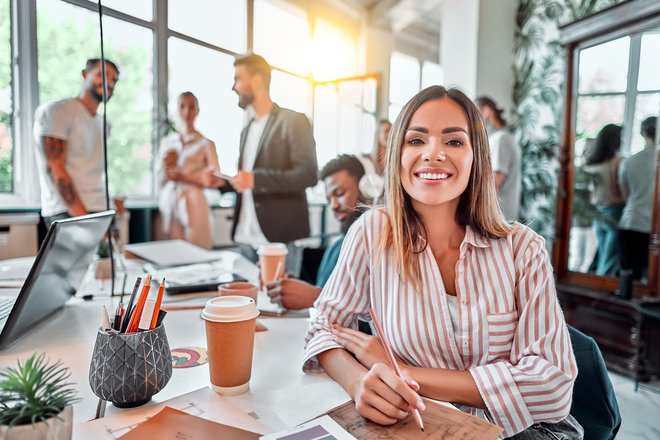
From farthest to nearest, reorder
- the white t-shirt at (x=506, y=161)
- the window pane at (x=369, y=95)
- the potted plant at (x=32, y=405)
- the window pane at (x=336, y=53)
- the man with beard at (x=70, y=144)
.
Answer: the window pane at (x=369, y=95), the window pane at (x=336, y=53), the white t-shirt at (x=506, y=161), the man with beard at (x=70, y=144), the potted plant at (x=32, y=405)

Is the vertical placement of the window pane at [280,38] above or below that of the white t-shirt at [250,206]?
above

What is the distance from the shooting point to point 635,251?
8.16 feet

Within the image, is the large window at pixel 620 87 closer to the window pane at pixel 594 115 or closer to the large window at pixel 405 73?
the window pane at pixel 594 115

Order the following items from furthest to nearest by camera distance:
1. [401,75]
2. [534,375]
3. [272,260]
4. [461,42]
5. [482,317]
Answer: [401,75]
[461,42]
[272,260]
[482,317]
[534,375]

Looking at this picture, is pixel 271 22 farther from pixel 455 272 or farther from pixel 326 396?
pixel 326 396

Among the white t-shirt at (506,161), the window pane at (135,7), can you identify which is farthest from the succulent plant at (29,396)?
the white t-shirt at (506,161)

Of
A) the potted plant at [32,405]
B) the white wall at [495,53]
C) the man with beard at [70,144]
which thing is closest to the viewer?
the potted plant at [32,405]

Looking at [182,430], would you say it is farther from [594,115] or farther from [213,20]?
[594,115]

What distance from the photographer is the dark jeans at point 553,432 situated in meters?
0.84

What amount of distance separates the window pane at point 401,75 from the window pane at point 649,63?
4143 mm

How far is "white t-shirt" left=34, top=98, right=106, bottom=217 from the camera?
1338 millimetres

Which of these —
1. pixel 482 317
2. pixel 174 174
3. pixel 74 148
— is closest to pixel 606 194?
pixel 482 317

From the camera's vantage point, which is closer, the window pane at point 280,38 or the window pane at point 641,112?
the window pane at point 641,112

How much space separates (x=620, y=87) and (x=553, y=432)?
91.6 inches
